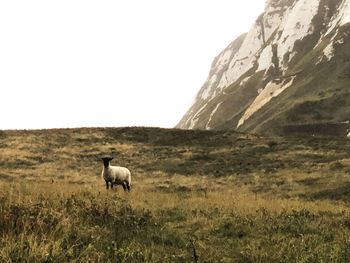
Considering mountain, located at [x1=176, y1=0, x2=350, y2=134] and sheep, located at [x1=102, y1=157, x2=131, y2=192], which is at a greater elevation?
mountain, located at [x1=176, y1=0, x2=350, y2=134]

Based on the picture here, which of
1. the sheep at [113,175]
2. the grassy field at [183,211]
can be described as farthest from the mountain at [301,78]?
the sheep at [113,175]

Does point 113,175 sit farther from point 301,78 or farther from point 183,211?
point 301,78

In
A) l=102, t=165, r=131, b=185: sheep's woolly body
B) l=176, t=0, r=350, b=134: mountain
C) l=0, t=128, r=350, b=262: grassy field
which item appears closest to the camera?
l=0, t=128, r=350, b=262: grassy field

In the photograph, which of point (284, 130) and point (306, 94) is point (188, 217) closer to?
point (284, 130)

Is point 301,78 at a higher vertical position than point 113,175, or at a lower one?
higher

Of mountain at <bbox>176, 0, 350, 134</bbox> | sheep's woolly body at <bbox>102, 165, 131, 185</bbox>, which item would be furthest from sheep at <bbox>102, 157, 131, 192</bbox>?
mountain at <bbox>176, 0, 350, 134</bbox>

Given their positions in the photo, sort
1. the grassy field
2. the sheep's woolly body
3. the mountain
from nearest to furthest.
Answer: the grassy field → the sheep's woolly body → the mountain

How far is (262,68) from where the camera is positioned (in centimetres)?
19438

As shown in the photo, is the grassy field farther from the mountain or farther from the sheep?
the mountain

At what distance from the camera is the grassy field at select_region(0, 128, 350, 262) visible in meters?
8.85

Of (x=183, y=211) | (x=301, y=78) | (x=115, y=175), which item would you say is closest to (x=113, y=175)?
(x=115, y=175)

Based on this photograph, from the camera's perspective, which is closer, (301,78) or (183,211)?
(183,211)

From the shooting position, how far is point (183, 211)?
48.8 ft

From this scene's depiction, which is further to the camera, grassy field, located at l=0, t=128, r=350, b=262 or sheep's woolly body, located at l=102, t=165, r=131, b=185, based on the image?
sheep's woolly body, located at l=102, t=165, r=131, b=185
